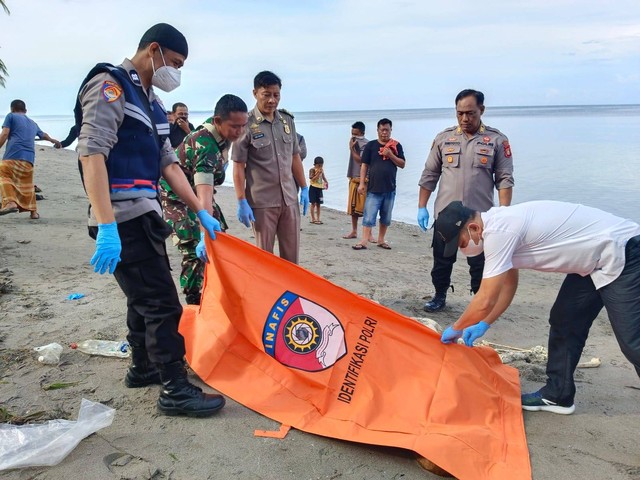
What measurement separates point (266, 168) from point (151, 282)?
1644 mm

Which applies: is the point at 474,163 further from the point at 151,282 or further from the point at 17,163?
the point at 17,163

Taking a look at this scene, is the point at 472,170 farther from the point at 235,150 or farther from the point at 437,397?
the point at 437,397

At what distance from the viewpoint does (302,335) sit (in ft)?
9.00

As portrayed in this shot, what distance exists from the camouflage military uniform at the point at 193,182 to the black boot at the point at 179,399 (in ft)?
3.16

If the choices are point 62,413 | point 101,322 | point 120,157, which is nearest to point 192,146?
point 120,157

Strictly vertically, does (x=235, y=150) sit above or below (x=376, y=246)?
above

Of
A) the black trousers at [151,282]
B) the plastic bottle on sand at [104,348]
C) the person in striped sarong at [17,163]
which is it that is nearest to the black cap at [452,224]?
the black trousers at [151,282]

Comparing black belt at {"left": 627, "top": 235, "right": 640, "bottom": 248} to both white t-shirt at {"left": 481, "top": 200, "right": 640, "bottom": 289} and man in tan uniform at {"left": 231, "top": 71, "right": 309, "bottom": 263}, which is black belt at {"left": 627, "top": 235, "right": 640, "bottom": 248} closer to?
white t-shirt at {"left": 481, "top": 200, "right": 640, "bottom": 289}

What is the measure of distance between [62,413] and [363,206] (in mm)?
5796

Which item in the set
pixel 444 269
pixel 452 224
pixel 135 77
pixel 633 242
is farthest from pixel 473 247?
pixel 444 269

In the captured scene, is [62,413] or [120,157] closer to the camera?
[120,157]

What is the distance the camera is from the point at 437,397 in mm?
2482

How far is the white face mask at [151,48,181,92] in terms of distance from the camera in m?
2.49

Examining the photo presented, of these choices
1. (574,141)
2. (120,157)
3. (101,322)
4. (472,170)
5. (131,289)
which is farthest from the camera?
(574,141)
